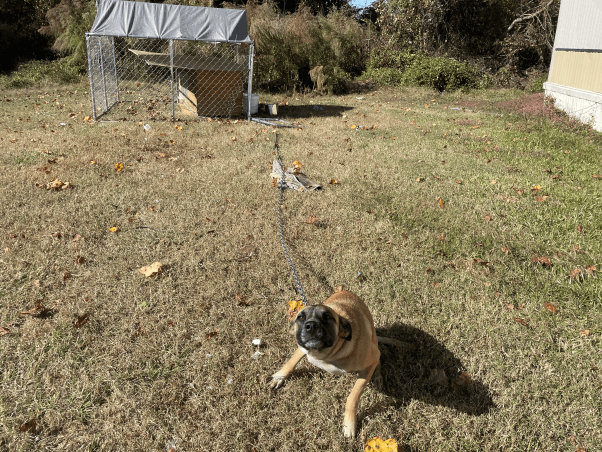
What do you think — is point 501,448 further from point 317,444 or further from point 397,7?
point 397,7

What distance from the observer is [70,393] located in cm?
221

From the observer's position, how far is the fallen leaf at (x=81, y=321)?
8.85ft

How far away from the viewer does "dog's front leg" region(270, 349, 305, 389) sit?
7.66ft

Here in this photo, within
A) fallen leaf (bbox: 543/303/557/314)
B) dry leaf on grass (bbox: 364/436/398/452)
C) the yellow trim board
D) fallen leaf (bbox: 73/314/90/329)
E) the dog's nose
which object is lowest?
dry leaf on grass (bbox: 364/436/398/452)

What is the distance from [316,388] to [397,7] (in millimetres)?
17004

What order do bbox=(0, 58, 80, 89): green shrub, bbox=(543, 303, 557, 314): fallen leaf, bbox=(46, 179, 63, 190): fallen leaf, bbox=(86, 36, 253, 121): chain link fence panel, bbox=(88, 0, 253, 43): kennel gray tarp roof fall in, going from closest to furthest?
bbox=(543, 303, 557, 314): fallen leaf → bbox=(46, 179, 63, 190): fallen leaf → bbox=(88, 0, 253, 43): kennel gray tarp roof → bbox=(86, 36, 253, 121): chain link fence panel → bbox=(0, 58, 80, 89): green shrub

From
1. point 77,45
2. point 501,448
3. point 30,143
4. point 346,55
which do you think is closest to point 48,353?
point 501,448

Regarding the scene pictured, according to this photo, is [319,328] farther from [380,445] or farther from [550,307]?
[550,307]

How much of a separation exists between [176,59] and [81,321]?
8.18m

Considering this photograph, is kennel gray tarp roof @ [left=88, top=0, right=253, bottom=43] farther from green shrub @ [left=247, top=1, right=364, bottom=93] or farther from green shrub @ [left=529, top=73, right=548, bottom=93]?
green shrub @ [left=529, top=73, right=548, bottom=93]

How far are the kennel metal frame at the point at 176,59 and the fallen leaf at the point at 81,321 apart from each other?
257 inches

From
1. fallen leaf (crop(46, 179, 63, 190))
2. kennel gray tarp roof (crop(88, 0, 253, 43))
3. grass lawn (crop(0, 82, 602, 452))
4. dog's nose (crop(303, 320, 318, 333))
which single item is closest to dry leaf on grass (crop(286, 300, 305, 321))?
grass lawn (crop(0, 82, 602, 452))

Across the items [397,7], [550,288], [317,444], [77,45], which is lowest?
[317,444]

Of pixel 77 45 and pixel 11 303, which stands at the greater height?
pixel 77 45
